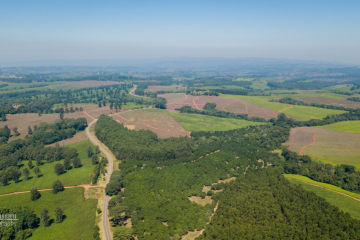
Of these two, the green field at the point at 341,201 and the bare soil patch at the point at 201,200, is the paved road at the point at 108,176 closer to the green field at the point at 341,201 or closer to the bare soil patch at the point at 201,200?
the bare soil patch at the point at 201,200

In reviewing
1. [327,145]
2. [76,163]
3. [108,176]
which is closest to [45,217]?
[108,176]

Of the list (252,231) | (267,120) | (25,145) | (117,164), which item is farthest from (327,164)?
(25,145)

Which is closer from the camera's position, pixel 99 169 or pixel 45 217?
pixel 45 217

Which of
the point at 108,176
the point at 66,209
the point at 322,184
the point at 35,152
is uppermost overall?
the point at 35,152

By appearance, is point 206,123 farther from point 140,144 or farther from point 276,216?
point 276,216

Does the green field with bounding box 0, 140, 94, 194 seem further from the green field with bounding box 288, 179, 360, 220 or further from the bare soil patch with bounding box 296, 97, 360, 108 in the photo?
the bare soil patch with bounding box 296, 97, 360, 108

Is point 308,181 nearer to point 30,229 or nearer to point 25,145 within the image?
point 30,229

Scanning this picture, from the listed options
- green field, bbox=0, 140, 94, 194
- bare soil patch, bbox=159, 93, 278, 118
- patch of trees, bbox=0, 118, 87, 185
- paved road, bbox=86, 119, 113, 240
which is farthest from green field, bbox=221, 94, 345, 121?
patch of trees, bbox=0, 118, 87, 185
